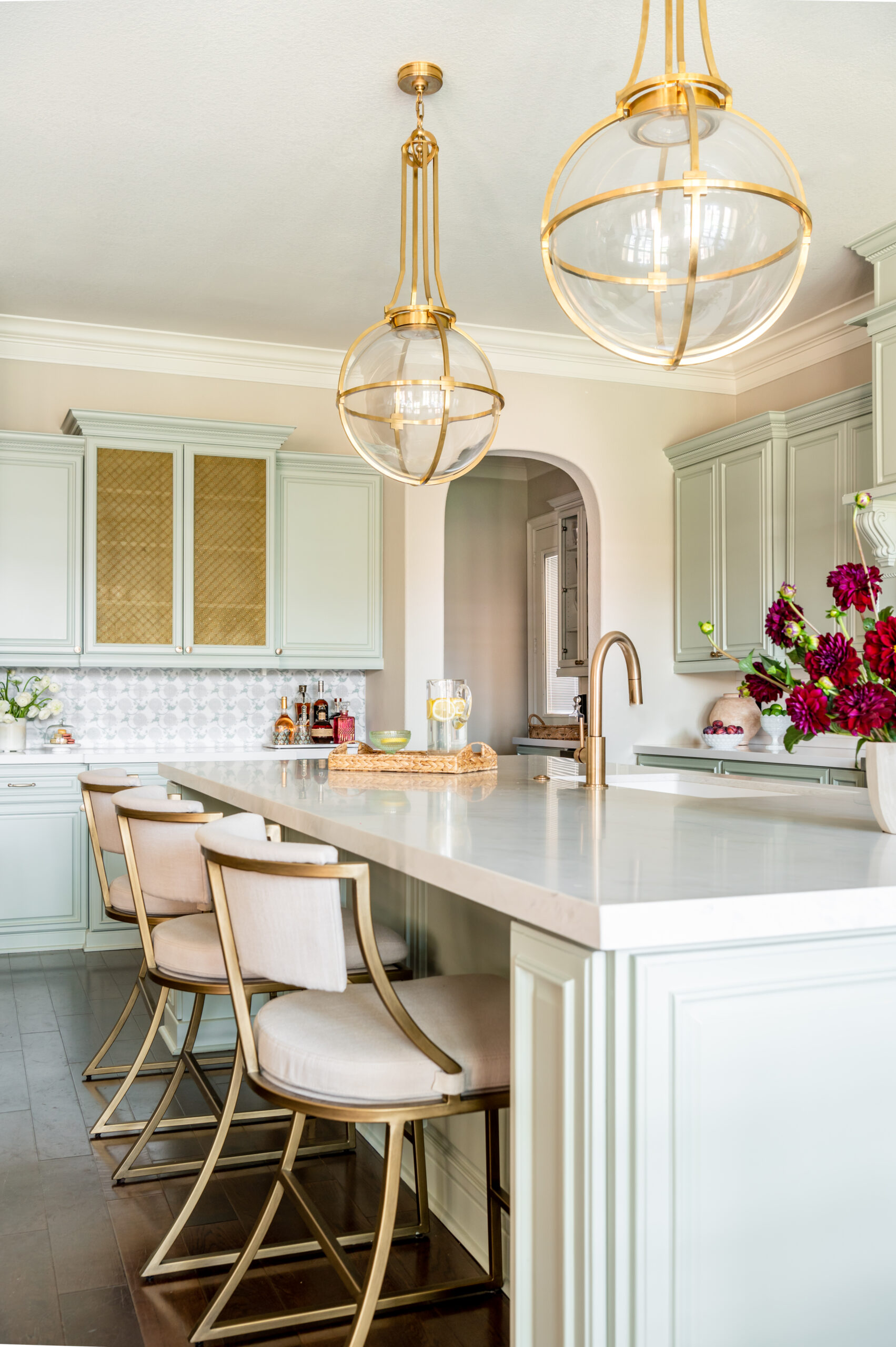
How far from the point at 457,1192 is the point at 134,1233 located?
0.69 m

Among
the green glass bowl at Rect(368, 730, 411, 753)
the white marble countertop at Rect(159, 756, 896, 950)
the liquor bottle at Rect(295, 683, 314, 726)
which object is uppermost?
the liquor bottle at Rect(295, 683, 314, 726)

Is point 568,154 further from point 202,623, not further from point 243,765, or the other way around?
point 202,623

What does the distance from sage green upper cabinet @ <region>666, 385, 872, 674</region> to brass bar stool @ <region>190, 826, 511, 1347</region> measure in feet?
10.8

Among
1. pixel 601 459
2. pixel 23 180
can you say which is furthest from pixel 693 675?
pixel 23 180

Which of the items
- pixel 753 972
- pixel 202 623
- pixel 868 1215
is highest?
pixel 202 623

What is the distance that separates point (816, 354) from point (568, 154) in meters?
3.88

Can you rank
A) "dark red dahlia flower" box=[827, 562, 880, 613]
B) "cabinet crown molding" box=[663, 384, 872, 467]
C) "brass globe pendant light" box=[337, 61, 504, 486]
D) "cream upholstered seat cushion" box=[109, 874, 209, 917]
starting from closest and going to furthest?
1. "dark red dahlia flower" box=[827, 562, 880, 613]
2. "cream upholstered seat cushion" box=[109, 874, 209, 917]
3. "brass globe pendant light" box=[337, 61, 504, 486]
4. "cabinet crown molding" box=[663, 384, 872, 467]

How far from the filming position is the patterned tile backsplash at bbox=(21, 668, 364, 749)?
535 cm

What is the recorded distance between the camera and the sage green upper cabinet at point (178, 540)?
197 inches

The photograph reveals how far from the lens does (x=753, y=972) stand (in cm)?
119

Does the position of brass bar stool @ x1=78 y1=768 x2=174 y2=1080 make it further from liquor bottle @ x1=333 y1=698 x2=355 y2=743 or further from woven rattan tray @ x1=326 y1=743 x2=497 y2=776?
liquor bottle @ x1=333 y1=698 x2=355 y2=743

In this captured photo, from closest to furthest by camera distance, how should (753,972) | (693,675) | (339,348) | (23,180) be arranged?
(753,972), (23,180), (339,348), (693,675)

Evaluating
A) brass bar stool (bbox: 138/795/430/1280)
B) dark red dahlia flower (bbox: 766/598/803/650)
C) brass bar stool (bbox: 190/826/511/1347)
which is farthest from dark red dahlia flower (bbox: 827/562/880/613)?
brass bar stool (bbox: 138/795/430/1280)

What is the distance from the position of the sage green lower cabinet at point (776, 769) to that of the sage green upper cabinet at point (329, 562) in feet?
5.36
